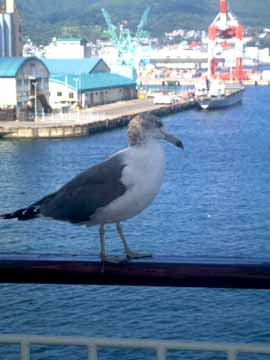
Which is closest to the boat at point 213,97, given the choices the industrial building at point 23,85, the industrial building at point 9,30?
the industrial building at point 9,30

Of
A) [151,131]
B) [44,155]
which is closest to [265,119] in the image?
[44,155]

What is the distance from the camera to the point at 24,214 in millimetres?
577

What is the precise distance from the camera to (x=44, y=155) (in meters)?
7.71

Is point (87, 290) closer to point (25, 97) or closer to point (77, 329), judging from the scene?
point (77, 329)

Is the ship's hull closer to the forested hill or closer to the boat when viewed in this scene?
the boat

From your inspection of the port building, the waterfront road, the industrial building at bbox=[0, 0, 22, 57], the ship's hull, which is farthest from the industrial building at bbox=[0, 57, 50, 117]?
the ship's hull

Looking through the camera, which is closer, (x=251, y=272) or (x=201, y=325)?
(x=251, y=272)

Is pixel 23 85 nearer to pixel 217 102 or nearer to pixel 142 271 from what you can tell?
pixel 217 102

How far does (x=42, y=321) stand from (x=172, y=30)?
1631 inches

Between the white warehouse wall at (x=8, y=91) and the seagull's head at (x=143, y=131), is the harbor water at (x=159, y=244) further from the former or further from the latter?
the white warehouse wall at (x=8, y=91)

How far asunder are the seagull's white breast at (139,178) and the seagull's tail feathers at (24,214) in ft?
0.16

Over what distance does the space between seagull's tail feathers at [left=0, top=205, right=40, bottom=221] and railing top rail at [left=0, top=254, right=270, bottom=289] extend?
27mm

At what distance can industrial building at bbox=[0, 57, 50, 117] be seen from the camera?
1010 centimetres

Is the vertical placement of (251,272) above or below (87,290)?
above
